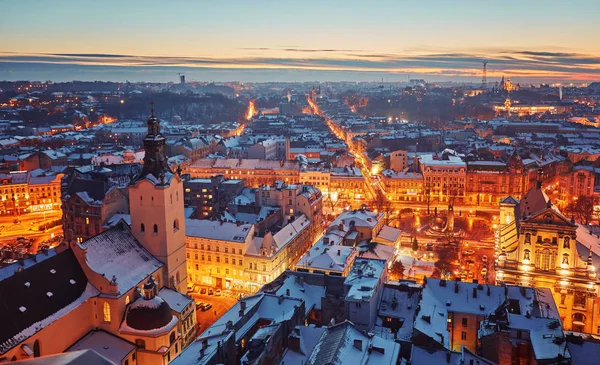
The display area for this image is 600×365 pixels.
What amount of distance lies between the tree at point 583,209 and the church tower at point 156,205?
7662cm

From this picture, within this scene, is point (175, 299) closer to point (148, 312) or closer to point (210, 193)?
point (148, 312)

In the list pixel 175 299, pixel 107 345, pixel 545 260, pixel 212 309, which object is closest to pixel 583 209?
pixel 545 260

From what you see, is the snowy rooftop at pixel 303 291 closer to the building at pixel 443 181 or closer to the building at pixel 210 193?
the building at pixel 210 193

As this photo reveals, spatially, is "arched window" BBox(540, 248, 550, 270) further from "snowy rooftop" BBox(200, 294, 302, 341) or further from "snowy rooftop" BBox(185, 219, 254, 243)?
"snowy rooftop" BBox(185, 219, 254, 243)

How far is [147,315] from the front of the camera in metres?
44.1

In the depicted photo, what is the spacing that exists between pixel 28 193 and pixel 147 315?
243 ft

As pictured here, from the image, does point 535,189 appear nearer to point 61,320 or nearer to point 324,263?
point 324,263

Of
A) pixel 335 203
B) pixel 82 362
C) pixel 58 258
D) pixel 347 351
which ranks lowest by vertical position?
pixel 335 203

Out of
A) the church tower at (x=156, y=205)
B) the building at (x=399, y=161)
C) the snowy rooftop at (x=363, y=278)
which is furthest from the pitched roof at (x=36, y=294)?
the building at (x=399, y=161)

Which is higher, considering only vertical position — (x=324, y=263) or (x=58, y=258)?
(x=58, y=258)

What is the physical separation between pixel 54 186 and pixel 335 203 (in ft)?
190

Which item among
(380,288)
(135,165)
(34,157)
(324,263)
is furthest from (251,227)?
(34,157)

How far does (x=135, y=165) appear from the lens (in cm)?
10581

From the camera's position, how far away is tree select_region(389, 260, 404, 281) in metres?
64.6
